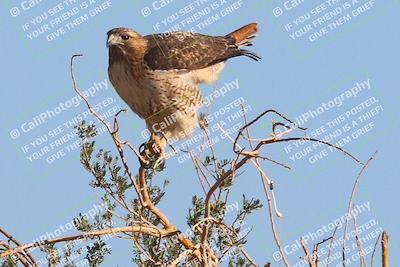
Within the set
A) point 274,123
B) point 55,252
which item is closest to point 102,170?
point 55,252

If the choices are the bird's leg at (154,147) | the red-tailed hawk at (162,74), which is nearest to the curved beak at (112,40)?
the red-tailed hawk at (162,74)

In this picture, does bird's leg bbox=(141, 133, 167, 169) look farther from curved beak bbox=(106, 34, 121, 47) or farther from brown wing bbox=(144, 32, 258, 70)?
curved beak bbox=(106, 34, 121, 47)

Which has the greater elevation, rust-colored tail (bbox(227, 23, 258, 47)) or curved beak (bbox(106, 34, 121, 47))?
curved beak (bbox(106, 34, 121, 47))

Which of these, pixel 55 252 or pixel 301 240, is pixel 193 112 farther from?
pixel 301 240

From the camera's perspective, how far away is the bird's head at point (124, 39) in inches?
252

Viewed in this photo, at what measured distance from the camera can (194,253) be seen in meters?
3.80

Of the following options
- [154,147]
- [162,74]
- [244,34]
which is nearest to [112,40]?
[162,74]

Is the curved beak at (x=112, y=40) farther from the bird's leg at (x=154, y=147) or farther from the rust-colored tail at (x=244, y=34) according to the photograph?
the rust-colored tail at (x=244, y=34)

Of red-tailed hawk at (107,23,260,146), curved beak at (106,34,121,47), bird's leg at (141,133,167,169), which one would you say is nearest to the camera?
bird's leg at (141,133,167,169)

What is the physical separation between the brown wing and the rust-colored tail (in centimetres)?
22

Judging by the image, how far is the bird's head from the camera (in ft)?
21.0

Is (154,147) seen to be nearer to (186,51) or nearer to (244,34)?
(186,51)

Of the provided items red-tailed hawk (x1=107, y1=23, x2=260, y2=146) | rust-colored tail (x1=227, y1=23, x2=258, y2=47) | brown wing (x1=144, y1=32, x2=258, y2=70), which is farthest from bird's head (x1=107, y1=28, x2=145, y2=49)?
rust-colored tail (x1=227, y1=23, x2=258, y2=47)

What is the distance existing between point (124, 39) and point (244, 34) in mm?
1422
